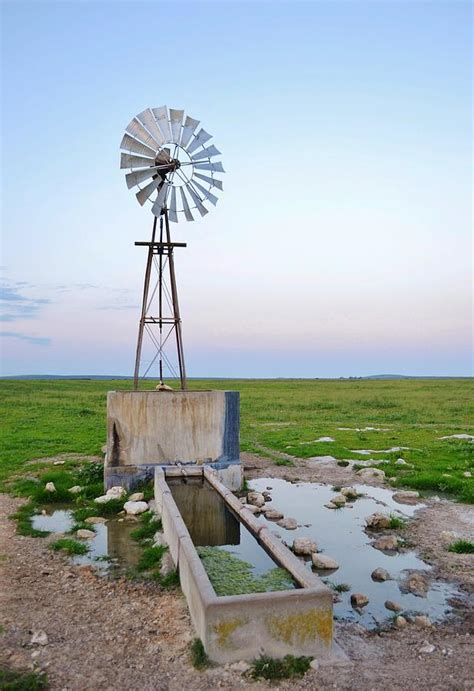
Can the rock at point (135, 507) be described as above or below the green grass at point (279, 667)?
above

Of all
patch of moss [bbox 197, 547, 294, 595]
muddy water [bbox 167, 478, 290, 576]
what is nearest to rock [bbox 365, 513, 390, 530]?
muddy water [bbox 167, 478, 290, 576]

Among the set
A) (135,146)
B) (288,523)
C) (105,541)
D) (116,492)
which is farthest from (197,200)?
Answer: (105,541)

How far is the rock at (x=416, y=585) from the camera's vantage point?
773 cm

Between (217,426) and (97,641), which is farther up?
(217,426)

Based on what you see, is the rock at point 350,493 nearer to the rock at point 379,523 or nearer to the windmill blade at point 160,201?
the rock at point 379,523

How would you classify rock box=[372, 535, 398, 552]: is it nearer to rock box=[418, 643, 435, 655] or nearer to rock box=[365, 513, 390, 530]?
rock box=[365, 513, 390, 530]

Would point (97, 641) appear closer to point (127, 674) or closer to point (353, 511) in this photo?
point (127, 674)

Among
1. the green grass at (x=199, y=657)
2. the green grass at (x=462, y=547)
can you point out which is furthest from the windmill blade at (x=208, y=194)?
the green grass at (x=199, y=657)

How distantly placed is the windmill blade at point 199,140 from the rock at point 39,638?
11401mm

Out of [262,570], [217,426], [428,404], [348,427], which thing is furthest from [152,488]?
[428,404]

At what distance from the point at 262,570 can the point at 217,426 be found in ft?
19.2

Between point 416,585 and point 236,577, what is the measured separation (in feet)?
8.82

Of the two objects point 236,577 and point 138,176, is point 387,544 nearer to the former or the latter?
point 236,577

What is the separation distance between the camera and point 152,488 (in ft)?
41.1
